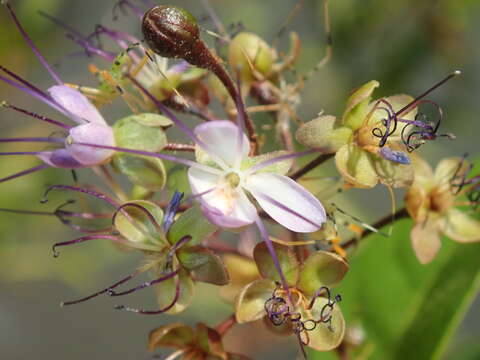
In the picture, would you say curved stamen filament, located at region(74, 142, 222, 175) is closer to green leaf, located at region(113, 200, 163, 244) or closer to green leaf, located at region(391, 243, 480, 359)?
green leaf, located at region(113, 200, 163, 244)

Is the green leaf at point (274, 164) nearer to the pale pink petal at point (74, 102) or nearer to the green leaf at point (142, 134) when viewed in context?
the green leaf at point (142, 134)

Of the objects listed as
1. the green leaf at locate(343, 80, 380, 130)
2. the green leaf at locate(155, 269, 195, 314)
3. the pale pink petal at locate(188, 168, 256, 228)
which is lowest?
the green leaf at locate(155, 269, 195, 314)

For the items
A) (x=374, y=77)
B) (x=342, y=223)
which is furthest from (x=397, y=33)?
(x=342, y=223)

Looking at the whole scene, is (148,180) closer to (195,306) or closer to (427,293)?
(427,293)

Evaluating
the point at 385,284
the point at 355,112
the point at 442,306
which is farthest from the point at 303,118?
the point at 355,112

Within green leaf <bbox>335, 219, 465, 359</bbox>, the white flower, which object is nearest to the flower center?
the white flower

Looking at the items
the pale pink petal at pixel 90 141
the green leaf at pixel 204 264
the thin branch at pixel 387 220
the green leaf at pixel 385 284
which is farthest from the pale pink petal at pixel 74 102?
the green leaf at pixel 385 284

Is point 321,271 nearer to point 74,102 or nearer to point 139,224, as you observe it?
point 139,224
